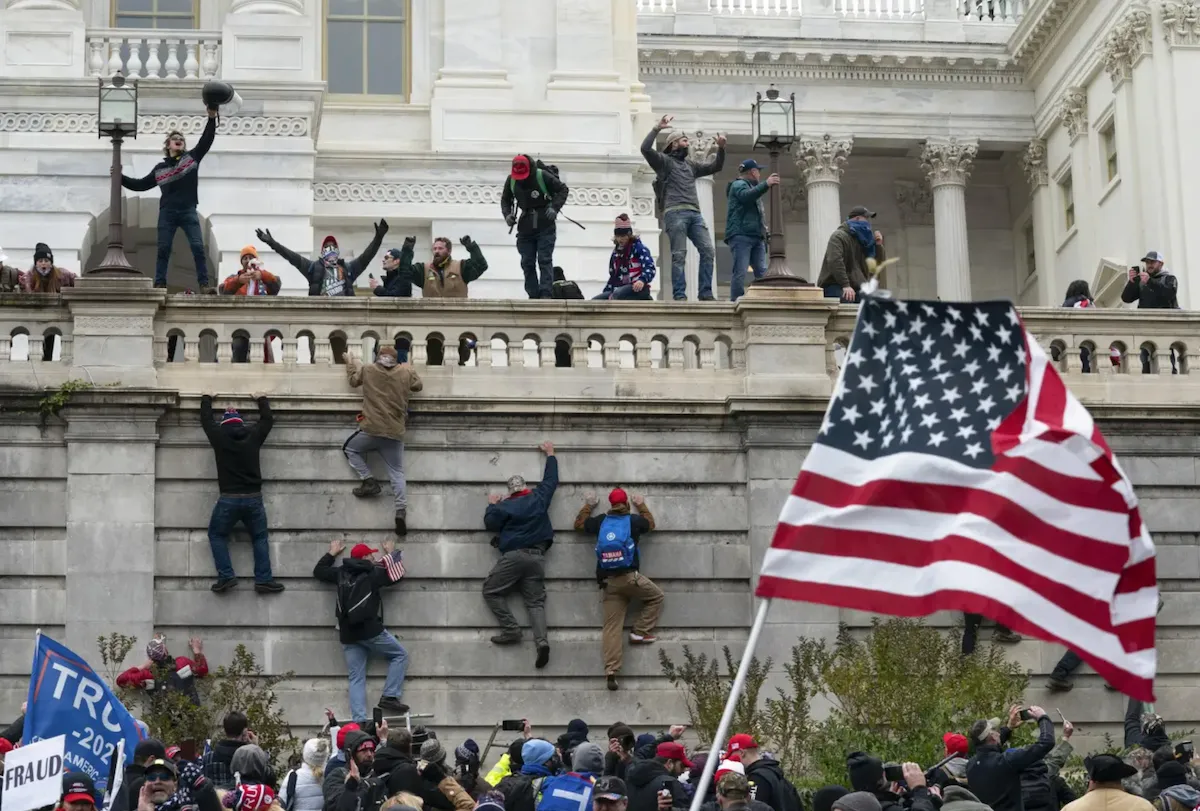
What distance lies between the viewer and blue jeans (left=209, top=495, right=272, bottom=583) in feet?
85.9

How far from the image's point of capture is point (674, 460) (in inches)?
1077

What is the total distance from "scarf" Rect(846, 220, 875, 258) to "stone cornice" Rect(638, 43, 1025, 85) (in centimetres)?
2958

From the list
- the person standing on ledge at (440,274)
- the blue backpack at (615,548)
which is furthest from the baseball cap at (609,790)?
the person standing on ledge at (440,274)

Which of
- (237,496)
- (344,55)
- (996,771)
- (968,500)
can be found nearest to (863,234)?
(237,496)

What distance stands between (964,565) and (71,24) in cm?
2766

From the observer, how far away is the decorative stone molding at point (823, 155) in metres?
59.3

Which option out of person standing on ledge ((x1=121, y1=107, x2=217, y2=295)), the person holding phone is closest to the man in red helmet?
person standing on ledge ((x1=121, y1=107, x2=217, y2=295))

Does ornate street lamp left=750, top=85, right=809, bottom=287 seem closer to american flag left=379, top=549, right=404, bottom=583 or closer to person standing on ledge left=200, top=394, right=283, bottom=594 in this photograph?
american flag left=379, top=549, right=404, bottom=583

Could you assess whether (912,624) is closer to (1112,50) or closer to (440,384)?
(440,384)

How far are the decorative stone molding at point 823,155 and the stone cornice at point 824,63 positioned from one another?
Result: 1.55 metres

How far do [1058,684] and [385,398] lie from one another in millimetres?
8034

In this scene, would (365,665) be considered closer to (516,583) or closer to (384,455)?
(516,583)

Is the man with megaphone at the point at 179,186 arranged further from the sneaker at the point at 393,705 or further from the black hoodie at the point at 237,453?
the sneaker at the point at 393,705

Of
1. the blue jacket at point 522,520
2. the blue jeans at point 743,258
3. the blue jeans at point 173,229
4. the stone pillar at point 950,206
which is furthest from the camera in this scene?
the stone pillar at point 950,206
